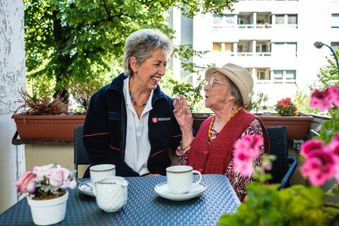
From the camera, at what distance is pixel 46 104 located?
2445 millimetres

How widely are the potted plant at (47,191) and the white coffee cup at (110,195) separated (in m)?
0.11

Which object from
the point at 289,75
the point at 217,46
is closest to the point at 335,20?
the point at 289,75

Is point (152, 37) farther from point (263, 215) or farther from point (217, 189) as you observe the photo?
point (263, 215)

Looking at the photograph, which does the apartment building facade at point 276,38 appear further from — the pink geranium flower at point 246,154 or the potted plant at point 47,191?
the pink geranium flower at point 246,154

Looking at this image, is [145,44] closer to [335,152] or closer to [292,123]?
[292,123]

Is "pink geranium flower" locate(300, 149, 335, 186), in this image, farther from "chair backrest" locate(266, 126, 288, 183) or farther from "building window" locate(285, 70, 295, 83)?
"building window" locate(285, 70, 295, 83)

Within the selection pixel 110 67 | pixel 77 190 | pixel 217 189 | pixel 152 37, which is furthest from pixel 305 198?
pixel 110 67

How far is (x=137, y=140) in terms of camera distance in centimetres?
196

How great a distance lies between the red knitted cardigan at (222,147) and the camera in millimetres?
1745

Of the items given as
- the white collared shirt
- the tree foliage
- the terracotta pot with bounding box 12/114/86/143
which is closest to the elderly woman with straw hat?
the white collared shirt

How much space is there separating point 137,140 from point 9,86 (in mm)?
1177

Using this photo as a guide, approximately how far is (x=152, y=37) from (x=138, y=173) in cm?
85

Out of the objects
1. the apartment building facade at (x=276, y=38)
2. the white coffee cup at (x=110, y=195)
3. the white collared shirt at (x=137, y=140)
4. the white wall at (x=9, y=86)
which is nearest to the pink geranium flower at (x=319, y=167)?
the white coffee cup at (x=110, y=195)

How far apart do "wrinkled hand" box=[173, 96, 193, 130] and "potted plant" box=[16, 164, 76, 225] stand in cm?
107
